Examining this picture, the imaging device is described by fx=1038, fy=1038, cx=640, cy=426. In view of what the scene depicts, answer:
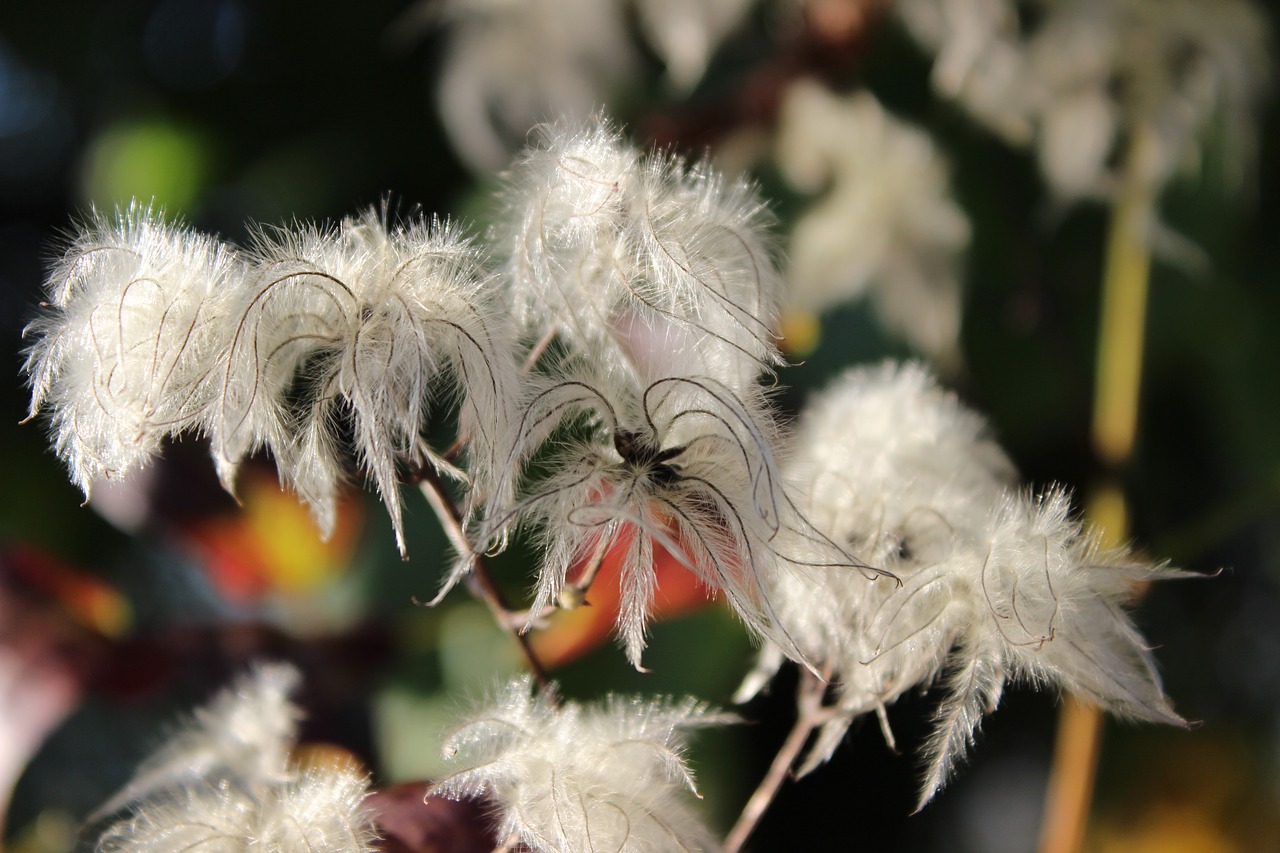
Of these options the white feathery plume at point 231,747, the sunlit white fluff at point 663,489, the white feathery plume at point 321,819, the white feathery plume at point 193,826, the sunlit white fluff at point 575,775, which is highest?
the sunlit white fluff at point 663,489

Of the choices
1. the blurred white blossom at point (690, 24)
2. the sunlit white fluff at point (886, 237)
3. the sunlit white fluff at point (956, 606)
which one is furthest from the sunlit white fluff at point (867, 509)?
the blurred white blossom at point (690, 24)

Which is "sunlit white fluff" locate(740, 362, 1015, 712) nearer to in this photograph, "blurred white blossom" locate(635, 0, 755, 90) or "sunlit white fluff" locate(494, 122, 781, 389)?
"sunlit white fluff" locate(494, 122, 781, 389)

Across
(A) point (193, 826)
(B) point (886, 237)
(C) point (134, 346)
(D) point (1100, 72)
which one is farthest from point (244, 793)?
(D) point (1100, 72)

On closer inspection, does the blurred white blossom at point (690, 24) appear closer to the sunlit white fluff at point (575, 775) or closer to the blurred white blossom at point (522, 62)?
the blurred white blossom at point (522, 62)

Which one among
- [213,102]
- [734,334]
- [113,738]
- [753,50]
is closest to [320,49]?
[213,102]

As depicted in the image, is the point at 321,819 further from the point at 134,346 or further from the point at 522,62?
the point at 522,62

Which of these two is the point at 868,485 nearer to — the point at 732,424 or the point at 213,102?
the point at 732,424
